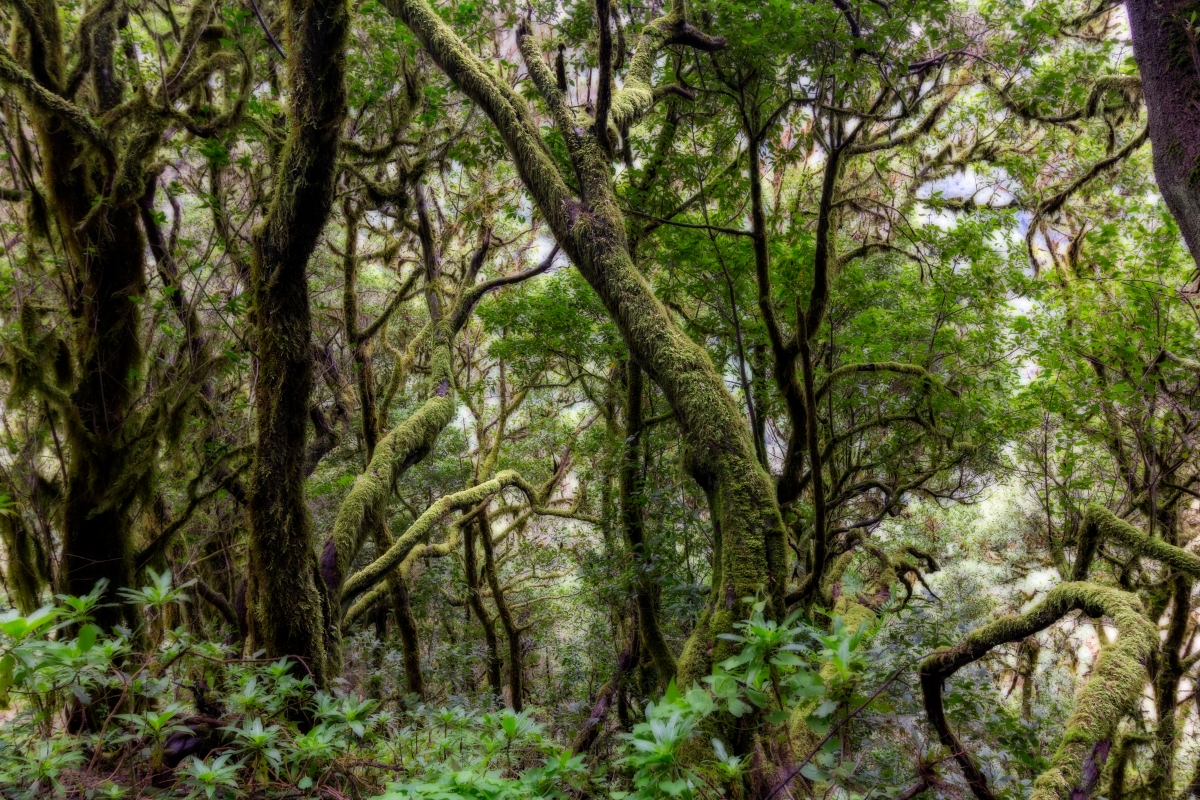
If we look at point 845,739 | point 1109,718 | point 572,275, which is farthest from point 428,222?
point 1109,718

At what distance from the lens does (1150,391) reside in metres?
5.54

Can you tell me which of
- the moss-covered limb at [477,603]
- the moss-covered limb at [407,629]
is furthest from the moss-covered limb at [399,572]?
the moss-covered limb at [477,603]

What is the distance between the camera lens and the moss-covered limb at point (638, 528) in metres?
5.62

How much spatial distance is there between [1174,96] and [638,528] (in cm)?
486

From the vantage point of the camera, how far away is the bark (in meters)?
2.62

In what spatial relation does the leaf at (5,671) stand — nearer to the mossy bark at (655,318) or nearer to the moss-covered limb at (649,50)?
the mossy bark at (655,318)

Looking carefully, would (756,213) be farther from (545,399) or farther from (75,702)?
(545,399)

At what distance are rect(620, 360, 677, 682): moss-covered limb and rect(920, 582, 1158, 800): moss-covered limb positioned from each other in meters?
2.93

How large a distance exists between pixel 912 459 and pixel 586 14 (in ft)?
19.3

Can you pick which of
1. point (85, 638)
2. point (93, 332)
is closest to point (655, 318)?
point (85, 638)

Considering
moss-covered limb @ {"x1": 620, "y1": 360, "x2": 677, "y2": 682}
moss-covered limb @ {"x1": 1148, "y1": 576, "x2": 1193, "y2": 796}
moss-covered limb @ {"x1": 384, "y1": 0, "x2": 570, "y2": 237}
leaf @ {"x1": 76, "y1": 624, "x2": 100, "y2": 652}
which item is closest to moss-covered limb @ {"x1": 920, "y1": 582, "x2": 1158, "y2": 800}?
leaf @ {"x1": 76, "y1": 624, "x2": 100, "y2": 652}

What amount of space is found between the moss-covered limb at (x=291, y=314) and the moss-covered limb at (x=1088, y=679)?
3243 mm

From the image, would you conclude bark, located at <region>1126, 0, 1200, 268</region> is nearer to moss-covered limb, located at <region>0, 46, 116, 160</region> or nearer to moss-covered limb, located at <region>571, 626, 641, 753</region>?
moss-covered limb, located at <region>571, 626, 641, 753</region>

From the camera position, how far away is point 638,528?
20.5 feet
